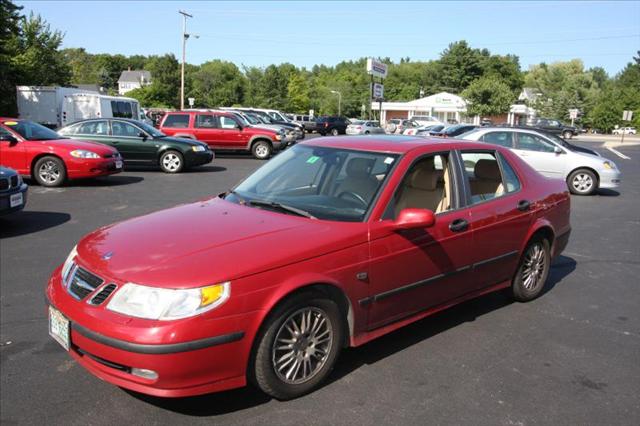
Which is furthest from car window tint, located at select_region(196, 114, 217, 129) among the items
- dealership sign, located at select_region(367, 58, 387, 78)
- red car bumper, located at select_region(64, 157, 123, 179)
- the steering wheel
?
dealership sign, located at select_region(367, 58, 387, 78)

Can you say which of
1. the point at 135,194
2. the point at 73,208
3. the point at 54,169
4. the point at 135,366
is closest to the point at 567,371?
the point at 135,366

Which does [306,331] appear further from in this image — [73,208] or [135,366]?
[73,208]

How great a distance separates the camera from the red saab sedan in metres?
2.84

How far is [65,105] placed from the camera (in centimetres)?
2823

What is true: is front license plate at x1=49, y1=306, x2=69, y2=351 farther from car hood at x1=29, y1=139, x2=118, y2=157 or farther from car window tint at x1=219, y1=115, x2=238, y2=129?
car window tint at x1=219, y1=115, x2=238, y2=129

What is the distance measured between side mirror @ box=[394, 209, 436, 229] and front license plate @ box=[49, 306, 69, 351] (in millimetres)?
2140

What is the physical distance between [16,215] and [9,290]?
14.4 ft

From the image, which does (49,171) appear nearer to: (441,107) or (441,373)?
(441,373)

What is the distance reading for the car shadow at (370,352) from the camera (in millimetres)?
3176

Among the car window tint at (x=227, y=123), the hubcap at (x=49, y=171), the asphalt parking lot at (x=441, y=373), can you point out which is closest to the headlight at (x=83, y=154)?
the hubcap at (x=49, y=171)

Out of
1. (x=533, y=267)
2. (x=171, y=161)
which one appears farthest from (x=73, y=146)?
(x=533, y=267)

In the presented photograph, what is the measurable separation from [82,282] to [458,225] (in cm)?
269

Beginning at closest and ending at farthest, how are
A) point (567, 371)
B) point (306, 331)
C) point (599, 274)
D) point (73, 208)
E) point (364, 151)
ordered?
point (306, 331)
point (567, 371)
point (364, 151)
point (599, 274)
point (73, 208)

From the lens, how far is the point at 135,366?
9.20 ft
